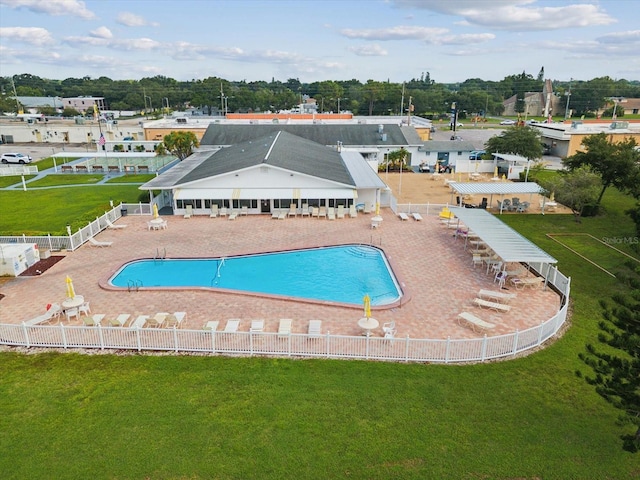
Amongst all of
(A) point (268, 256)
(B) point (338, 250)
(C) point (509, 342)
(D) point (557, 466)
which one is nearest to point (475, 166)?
(B) point (338, 250)

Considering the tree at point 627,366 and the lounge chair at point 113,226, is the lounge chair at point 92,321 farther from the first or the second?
the tree at point 627,366

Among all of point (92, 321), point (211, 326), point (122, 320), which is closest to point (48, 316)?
point (92, 321)

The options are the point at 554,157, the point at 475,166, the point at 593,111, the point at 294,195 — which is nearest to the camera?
the point at 294,195

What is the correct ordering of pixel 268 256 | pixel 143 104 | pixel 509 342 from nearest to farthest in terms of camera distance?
A: pixel 509 342
pixel 268 256
pixel 143 104

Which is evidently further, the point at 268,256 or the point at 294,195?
the point at 294,195

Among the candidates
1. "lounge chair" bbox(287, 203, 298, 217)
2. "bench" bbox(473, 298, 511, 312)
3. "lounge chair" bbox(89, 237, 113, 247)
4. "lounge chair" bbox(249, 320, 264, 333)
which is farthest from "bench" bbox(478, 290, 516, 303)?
"lounge chair" bbox(89, 237, 113, 247)

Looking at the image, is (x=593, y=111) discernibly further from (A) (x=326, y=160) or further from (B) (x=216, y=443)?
(B) (x=216, y=443)

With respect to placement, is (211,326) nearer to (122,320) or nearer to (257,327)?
(257,327)

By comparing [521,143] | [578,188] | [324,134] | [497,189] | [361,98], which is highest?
[361,98]
